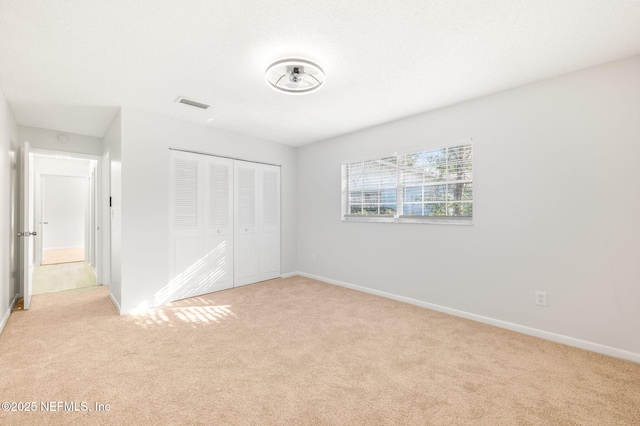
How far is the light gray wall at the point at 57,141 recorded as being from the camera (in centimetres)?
407

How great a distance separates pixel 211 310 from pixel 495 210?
353 cm

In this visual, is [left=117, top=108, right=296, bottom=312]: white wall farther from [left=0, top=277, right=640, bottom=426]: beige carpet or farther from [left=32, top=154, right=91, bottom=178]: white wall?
[left=32, top=154, right=91, bottom=178]: white wall

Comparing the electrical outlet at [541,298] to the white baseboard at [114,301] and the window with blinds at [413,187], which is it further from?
the white baseboard at [114,301]

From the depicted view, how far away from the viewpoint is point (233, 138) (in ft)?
14.7

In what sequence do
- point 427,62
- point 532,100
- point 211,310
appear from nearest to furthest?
point 427,62
point 532,100
point 211,310

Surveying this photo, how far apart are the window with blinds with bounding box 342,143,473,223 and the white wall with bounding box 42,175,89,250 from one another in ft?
27.0

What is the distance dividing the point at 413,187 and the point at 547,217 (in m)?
1.49

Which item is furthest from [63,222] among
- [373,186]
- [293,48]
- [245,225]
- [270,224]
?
[293,48]

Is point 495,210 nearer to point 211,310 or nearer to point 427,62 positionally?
point 427,62

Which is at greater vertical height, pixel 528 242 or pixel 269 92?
pixel 269 92

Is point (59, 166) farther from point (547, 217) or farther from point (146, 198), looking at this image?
point (547, 217)

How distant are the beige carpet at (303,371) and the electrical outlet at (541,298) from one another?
1.13ft

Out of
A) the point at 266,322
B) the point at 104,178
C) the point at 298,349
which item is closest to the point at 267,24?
the point at 298,349

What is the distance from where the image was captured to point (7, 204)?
325cm
